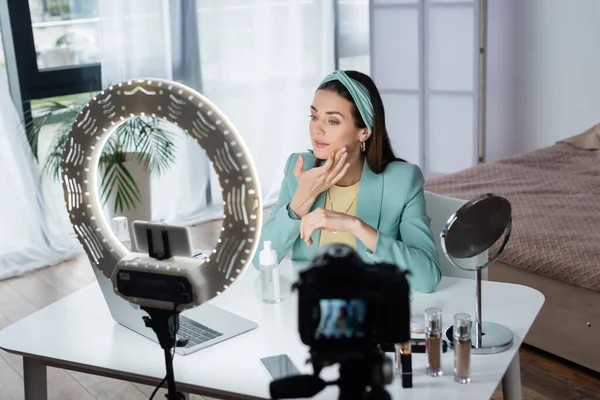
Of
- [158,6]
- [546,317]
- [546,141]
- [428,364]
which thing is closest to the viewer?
[428,364]

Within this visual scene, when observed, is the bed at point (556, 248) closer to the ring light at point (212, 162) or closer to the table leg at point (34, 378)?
the table leg at point (34, 378)

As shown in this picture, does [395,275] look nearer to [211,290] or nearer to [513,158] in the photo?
[211,290]

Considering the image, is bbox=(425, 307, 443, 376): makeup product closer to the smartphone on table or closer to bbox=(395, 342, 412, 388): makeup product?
bbox=(395, 342, 412, 388): makeup product

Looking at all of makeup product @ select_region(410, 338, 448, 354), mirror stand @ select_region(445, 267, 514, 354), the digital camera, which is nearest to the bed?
mirror stand @ select_region(445, 267, 514, 354)

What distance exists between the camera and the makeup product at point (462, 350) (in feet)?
4.68

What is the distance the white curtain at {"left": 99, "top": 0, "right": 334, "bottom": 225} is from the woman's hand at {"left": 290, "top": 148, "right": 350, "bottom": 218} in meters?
2.43

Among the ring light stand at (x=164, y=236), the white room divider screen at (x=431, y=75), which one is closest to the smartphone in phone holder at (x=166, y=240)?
the ring light stand at (x=164, y=236)

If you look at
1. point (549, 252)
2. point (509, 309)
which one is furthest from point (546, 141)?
point (509, 309)

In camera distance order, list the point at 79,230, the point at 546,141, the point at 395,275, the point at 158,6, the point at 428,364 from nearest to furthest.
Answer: the point at 395,275
the point at 79,230
the point at 428,364
the point at 158,6
the point at 546,141

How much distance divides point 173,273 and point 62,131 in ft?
9.68

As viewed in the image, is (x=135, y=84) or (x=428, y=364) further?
(x=428, y=364)

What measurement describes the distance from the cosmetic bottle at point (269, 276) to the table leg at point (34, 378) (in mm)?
492

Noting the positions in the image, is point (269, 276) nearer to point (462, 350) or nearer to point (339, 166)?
point (339, 166)

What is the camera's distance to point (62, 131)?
12.8ft
